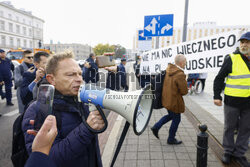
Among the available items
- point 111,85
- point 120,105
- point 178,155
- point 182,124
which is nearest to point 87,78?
point 111,85

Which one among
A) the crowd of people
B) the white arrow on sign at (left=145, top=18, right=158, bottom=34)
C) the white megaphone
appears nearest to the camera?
the crowd of people

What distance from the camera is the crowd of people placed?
3.39 ft

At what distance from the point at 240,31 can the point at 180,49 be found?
1171 millimetres

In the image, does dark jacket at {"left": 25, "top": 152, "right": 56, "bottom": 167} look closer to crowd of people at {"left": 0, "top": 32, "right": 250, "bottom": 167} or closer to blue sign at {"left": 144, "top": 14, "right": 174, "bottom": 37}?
crowd of people at {"left": 0, "top": 32, "right": 250, "bottom": 167}

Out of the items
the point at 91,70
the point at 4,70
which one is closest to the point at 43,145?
the point at 91,70

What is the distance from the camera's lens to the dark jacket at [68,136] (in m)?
1.04

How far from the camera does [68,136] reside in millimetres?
1094

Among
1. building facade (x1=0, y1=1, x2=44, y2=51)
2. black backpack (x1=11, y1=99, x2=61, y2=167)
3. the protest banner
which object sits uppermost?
building facade (x1=0, y1=1, x2=44, y2=51)

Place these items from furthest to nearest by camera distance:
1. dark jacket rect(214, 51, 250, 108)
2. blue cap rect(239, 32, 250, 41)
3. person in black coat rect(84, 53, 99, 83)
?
person in black coat rect(84, 53, 99, 83) < dark jacket rect(214, 51, 250, 108) < blue cap rect(239, 32, 250, 41)

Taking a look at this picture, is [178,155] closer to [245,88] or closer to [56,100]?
[245,88]

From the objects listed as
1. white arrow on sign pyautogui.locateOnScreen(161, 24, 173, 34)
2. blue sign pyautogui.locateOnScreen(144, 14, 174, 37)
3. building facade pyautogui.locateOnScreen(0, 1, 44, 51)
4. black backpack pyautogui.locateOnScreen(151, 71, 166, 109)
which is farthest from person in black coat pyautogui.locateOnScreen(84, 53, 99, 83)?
building facade pyautogui.locateOnScreen(0, 1, 44, 51)

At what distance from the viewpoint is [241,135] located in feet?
8.56

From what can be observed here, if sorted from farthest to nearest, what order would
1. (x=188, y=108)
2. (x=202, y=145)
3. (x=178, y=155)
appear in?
1. (x=188, y=108)
2. (x=178, y=155)
3. (x=202, y=145)

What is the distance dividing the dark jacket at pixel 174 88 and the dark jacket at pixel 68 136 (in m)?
2.02
